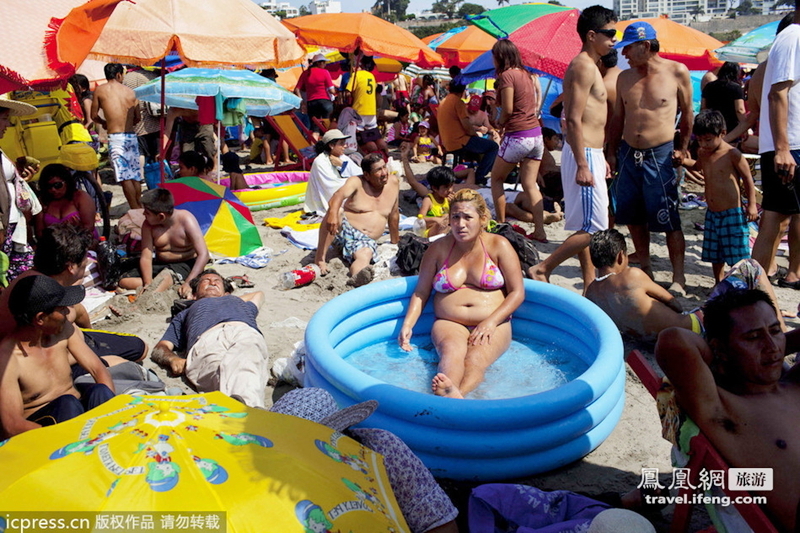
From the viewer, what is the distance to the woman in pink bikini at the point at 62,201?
5.97 m

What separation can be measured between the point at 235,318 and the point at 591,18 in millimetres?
3409

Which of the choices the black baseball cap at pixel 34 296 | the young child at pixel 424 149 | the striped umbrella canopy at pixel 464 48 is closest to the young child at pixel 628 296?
the black baseball cap at pixel 34 296

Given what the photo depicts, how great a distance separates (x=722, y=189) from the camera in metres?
5.33

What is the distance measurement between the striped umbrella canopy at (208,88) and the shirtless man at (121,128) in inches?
12.9

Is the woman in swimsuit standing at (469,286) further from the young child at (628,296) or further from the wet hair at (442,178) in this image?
the wet hair at (442,178)

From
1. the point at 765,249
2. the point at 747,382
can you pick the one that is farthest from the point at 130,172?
the point at 747,382

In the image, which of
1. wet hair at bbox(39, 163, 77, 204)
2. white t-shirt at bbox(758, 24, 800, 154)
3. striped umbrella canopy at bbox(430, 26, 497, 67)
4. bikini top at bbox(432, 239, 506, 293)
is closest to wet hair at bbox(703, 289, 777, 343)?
bikini top at bbox(432, 239, 506, 293)

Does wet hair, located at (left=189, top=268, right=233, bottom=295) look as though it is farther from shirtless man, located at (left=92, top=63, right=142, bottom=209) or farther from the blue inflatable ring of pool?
shirtless man, located at (left=92, top=63, right=142, bottom=209)

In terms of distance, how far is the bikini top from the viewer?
4.43 m

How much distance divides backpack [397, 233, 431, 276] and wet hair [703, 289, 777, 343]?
12.4 feet

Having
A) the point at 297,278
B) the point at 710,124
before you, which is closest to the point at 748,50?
the point at 710,124

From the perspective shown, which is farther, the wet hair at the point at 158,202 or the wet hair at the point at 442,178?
the wet hair at the point at 442,178

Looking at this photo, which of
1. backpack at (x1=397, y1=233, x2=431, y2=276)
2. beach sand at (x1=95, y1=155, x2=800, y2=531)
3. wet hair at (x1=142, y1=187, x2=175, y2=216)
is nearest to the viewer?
beach sand at (x1=95, y1=155, x2=800, y2=531)

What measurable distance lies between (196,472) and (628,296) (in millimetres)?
3541
